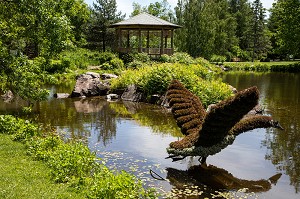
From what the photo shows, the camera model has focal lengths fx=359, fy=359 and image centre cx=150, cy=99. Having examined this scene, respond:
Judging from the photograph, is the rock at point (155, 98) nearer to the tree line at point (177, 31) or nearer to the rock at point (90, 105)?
the rock at point (90, 105)

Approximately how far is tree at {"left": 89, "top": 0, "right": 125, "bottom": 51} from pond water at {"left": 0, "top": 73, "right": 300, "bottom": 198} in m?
28.6

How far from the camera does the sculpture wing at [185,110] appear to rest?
8.78 m

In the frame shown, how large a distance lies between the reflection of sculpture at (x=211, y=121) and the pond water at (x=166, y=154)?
569 mm

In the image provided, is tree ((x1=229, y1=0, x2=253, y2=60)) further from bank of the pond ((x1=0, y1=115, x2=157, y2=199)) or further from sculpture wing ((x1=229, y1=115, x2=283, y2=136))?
bank of the pond ((x1=0, y1=115, x2=157, y2=199))

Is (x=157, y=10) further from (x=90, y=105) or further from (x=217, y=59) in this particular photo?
(x=90, y=105)

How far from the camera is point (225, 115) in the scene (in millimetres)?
7344

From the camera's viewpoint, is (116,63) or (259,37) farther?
(259,37)

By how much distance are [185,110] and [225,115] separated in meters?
1.77

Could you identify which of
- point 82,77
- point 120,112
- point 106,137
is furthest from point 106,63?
point 106,137

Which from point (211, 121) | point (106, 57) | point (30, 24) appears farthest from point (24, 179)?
point (106, 57)

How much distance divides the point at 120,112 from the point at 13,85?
5542 millimetres

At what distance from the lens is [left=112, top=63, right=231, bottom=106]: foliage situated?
50.5ft

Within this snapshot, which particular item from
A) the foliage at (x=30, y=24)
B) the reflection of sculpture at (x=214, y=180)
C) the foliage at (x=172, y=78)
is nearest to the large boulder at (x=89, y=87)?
the foliage at (x=172, y=78)

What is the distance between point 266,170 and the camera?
8.41m
